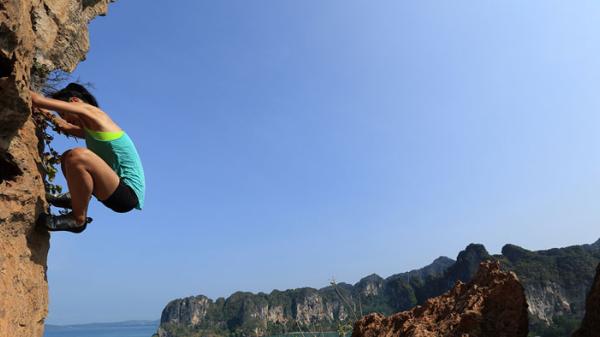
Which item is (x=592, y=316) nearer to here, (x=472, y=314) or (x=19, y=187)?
(x=472, y=314)

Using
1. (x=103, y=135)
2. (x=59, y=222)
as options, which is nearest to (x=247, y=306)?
(x=59, y=222)

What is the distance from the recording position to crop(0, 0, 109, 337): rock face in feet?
10.6

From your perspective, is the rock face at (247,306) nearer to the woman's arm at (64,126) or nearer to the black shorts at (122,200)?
the woman's arm at (64,126)

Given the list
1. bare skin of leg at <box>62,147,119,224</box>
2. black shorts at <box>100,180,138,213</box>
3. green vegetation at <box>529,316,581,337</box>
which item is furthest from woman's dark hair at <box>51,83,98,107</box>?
green vegetation at <box>529,316,581,337</box>

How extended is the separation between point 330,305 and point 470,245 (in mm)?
55754

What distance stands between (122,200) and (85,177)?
42 cm

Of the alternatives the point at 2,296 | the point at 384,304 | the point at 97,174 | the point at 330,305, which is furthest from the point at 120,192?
the point at 330,305

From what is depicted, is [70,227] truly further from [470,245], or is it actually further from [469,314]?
[470,245]

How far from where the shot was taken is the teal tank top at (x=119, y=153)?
4119 millimetres

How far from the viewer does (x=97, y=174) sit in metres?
3.89

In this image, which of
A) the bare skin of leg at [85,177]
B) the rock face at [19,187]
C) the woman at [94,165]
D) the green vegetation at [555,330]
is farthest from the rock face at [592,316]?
the green vegetation at [555,330]

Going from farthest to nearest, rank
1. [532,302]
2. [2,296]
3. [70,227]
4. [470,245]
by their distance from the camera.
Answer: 1. [470,245]
2. [532,302]
3. [70,227]
4. [2,296]

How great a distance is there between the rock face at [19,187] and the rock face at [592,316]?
20.6 feet

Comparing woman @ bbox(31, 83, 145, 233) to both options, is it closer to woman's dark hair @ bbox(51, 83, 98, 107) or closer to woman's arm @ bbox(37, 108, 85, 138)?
woman's dark hair @ bbox(51, 83, 98, 107)
